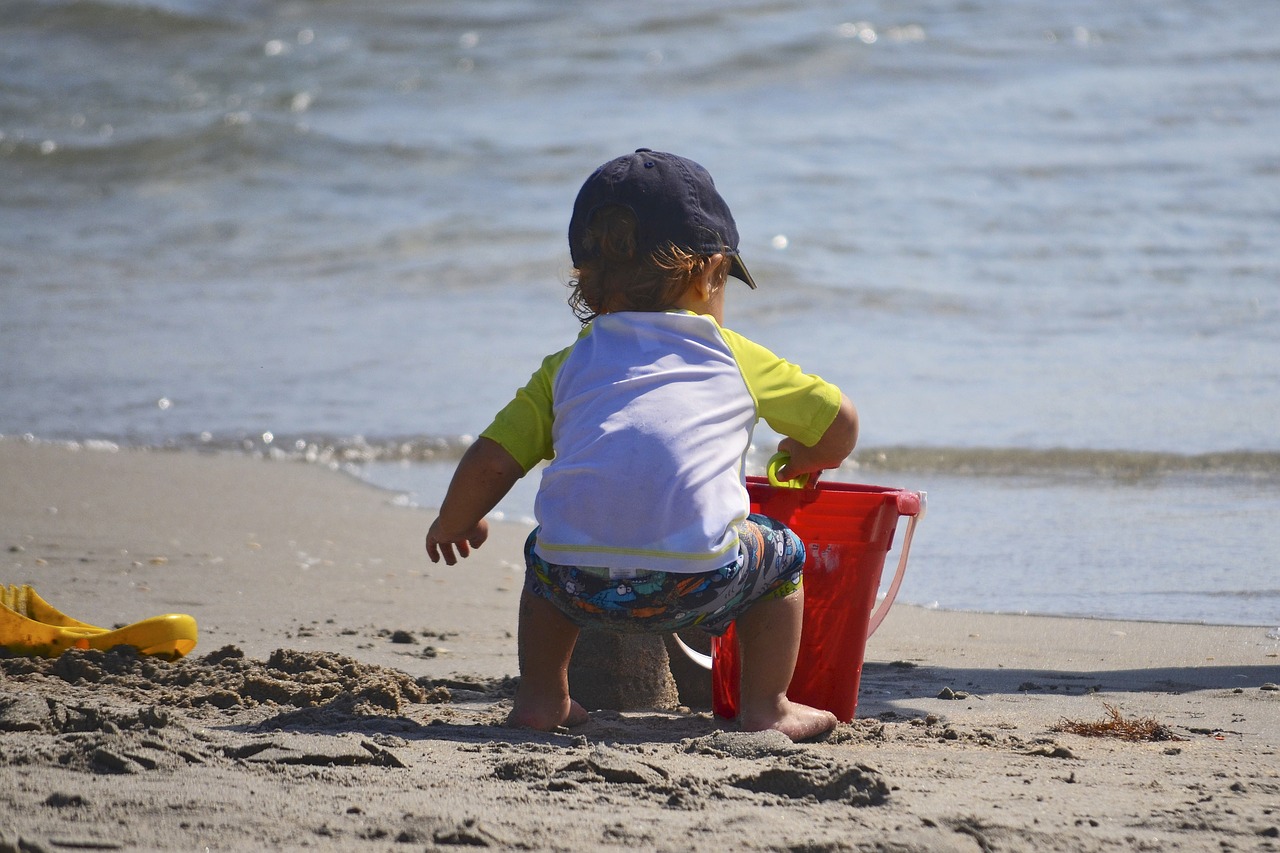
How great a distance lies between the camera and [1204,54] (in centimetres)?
1458

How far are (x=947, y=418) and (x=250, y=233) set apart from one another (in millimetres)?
6575

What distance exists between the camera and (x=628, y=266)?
2609 millimetres

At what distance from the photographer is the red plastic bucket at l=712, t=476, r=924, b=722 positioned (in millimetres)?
2770

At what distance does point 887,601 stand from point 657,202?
97 cm

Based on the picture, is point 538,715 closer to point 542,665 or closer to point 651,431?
point 542,665

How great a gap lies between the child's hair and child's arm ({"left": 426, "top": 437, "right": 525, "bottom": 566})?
0.34 meters

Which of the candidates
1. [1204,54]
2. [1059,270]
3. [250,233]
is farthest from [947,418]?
[1204,54]

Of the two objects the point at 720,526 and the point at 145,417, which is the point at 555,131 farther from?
the point at 720,526

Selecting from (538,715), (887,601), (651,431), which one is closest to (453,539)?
(538,715)

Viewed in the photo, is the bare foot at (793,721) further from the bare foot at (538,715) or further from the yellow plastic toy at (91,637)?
the yellow plastic toy at (91,637)

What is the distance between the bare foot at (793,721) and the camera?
102 inches

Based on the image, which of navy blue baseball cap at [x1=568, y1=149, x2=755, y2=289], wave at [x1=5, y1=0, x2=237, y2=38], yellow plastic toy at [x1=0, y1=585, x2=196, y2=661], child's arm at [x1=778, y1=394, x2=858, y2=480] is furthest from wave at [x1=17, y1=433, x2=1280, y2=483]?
wave at [x1=5, y1=0, x2=237, y2=38]

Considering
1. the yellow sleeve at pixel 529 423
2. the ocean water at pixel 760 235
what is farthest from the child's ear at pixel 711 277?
the ocean water at pixel 760 235

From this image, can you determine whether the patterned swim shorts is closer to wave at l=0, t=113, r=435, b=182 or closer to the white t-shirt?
the white t-shirt
